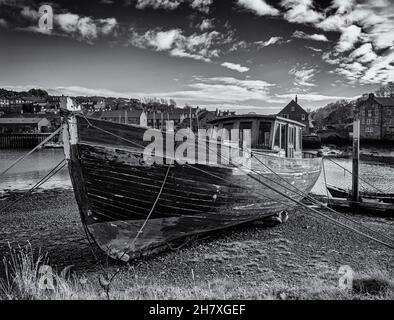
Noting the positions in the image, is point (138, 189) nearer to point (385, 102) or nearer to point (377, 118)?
point (377, 118)

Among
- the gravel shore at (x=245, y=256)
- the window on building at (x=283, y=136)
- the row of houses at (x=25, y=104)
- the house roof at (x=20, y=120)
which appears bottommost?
the gravel shore at (x=245, y=256)

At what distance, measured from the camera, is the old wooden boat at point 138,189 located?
5285 millimetres

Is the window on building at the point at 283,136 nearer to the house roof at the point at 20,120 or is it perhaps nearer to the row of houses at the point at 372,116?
→ the row of houses at the point at 372,116

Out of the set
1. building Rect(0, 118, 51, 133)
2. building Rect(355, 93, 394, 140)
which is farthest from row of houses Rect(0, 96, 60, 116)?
building Rect(355, 93, 394, 140)

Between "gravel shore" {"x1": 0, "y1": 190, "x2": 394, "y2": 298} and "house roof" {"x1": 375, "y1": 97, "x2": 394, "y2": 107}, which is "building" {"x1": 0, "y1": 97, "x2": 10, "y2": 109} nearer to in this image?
"house roof" {"x1": 375, "y1": 97, "x2": 394, "y2": 107}

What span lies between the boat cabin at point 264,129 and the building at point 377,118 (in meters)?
60.7

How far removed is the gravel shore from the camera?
541 cm

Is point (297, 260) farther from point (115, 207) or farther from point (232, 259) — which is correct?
point (115, 207)

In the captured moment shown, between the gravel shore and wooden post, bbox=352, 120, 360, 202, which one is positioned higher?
wooden post, bbox=352, 120, 360, 202

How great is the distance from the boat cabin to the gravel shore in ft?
8.09

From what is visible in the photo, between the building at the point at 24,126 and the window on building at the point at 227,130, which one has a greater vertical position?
the building at the point at 24,126

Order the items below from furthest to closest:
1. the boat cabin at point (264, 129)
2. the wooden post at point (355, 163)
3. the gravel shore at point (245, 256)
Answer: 1. the wooden post at point (355, 163)
2. the boat cabin at point (264, 129)
3. the gravel shore at point (245, 256)

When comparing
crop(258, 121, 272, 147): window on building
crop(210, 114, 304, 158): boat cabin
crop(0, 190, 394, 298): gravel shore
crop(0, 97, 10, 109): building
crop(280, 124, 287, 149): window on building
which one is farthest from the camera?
crop(0, 97, 10, 109): building

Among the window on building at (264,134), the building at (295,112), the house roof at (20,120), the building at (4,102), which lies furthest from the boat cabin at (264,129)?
the building at (4,102)
